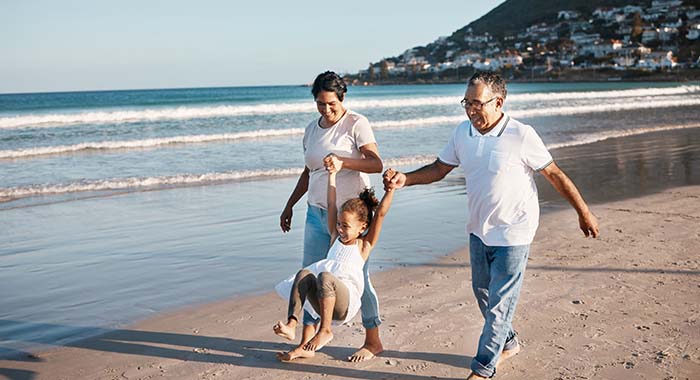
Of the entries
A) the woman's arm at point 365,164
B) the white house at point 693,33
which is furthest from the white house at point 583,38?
the woman's arm at point 365,164

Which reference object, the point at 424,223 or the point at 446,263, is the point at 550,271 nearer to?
the point at 446,263

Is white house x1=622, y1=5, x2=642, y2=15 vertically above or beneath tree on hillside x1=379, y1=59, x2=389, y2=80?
above

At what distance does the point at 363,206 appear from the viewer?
3.98 m

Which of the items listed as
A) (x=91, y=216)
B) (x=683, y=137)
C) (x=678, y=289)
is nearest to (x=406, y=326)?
(x=678, y=289)

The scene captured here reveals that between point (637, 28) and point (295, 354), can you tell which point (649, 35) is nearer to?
point (637, 28)

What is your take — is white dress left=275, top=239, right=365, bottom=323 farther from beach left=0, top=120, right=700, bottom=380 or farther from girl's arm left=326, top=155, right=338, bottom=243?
beach left=0, top=120, right=700, bottom=380

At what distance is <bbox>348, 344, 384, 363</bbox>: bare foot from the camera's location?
4.16 meters

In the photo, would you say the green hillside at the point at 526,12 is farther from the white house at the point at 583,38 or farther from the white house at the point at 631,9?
the white house at the point at 583,38

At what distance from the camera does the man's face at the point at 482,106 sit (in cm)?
353

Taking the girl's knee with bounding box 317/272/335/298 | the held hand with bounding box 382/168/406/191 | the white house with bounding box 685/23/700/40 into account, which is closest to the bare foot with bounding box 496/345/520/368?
the girl's knee with bounding box 317/272/335/298

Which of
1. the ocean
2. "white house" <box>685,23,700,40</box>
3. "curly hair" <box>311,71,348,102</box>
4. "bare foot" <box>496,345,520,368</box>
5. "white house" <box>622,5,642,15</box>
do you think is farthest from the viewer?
"white house" <box>622,5,642,15</box>

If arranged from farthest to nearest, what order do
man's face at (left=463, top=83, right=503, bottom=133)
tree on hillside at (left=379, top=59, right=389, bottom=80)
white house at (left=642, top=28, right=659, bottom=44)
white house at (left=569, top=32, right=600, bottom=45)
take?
tree on hillside at (left=379, top=59, right=389, bottom=80) → white house at (left=569, top=32, right=600, bottom=45) → white house at (left=642, top=28, right=659, bottom=44) → man's face at (left=463, top=83, right=503, bottom=133)

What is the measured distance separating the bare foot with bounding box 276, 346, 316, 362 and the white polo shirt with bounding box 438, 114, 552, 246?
1.29 metres

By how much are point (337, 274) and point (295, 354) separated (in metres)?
0.62
